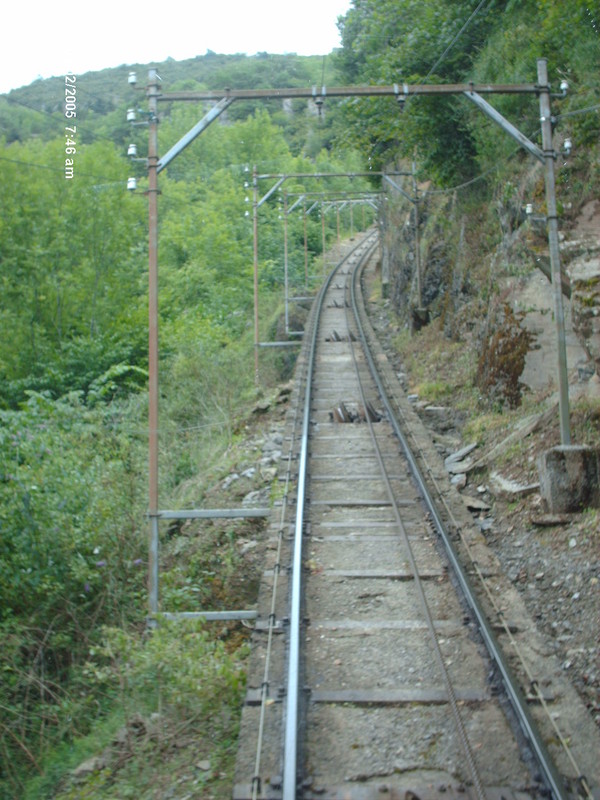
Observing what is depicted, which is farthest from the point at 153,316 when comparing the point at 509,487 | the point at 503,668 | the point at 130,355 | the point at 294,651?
the point at 130,355

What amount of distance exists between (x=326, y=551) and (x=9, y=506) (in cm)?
433

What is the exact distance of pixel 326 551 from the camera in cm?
891

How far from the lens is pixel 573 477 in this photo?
9180 millimetres

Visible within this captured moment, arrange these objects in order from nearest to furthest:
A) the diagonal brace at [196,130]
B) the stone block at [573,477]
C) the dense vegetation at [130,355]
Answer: the dense vegetation at [130,355] → the diagonal brace at [196,130] → the stone block at [573,477]

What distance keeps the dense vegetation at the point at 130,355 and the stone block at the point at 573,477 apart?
4.44 meters

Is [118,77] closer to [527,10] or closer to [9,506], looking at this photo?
[527,10]

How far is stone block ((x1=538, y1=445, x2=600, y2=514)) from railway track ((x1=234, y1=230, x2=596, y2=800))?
1489mm

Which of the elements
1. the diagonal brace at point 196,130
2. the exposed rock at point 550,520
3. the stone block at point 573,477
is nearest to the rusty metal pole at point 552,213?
the stone block at point 573,477

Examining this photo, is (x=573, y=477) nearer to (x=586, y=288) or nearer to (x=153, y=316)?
(x=586, y=288)

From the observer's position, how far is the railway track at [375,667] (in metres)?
5.00

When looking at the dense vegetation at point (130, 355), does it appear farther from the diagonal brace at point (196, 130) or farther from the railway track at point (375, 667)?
the diagonal brace at point (196, 130)

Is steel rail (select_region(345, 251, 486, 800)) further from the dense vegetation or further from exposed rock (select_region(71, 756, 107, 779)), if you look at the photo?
exposed rock (select_region(71, 756, 107, 779))

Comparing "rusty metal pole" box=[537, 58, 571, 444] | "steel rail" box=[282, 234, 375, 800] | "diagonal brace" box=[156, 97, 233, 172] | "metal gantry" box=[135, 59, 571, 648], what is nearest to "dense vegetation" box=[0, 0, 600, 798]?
"steel rail" box=[282, 234, 375, 800]

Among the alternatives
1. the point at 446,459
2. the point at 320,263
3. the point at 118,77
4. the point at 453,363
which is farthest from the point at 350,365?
the point at 118,77
